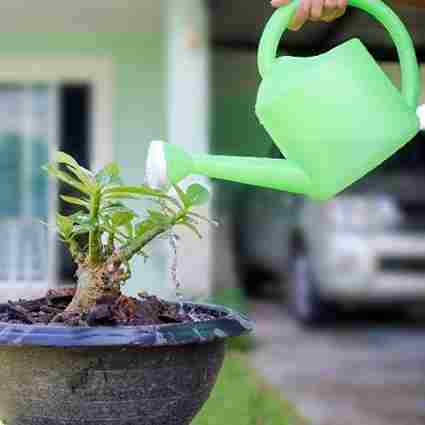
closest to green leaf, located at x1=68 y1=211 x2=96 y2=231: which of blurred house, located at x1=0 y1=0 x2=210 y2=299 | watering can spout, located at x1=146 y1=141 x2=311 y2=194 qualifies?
watering can spout, located at x1=146 y1=141 x2=311 y2=194

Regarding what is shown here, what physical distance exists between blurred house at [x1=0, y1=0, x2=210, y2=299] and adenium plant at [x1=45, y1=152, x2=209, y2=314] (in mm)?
→ 3671

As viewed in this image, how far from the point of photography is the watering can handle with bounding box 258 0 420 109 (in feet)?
3.41

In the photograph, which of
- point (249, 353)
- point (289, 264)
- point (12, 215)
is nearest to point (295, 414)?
point (249, 353)

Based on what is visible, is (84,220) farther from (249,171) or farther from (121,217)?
(249,171)

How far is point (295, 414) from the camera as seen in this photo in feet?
10.1

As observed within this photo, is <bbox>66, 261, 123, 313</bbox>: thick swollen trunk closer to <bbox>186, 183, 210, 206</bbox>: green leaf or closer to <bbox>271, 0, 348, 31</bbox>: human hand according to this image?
<bbox>186, 183, 210, 206</bbox>: green leaf

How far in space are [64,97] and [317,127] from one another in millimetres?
5409

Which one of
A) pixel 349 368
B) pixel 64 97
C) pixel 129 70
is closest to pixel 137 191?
pixel 349 368

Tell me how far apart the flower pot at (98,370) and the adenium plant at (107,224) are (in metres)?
0.11

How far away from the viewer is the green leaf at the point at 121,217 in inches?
42.0

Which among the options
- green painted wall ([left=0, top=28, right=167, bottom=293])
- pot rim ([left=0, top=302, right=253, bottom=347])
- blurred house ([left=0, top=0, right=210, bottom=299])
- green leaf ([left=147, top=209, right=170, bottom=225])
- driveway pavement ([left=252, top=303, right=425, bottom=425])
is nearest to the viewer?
pot rim ([left=0, top=302, right=253, bottom=347])

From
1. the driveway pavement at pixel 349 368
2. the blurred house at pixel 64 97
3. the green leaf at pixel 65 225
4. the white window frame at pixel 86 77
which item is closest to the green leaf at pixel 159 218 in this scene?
the green leaf at pixel 65 225

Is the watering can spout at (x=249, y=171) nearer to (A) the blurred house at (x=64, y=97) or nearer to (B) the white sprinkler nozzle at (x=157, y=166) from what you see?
(B) the white sprinkler nozzle at (x=157, y=166)

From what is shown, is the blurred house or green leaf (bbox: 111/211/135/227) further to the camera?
the blurred house
